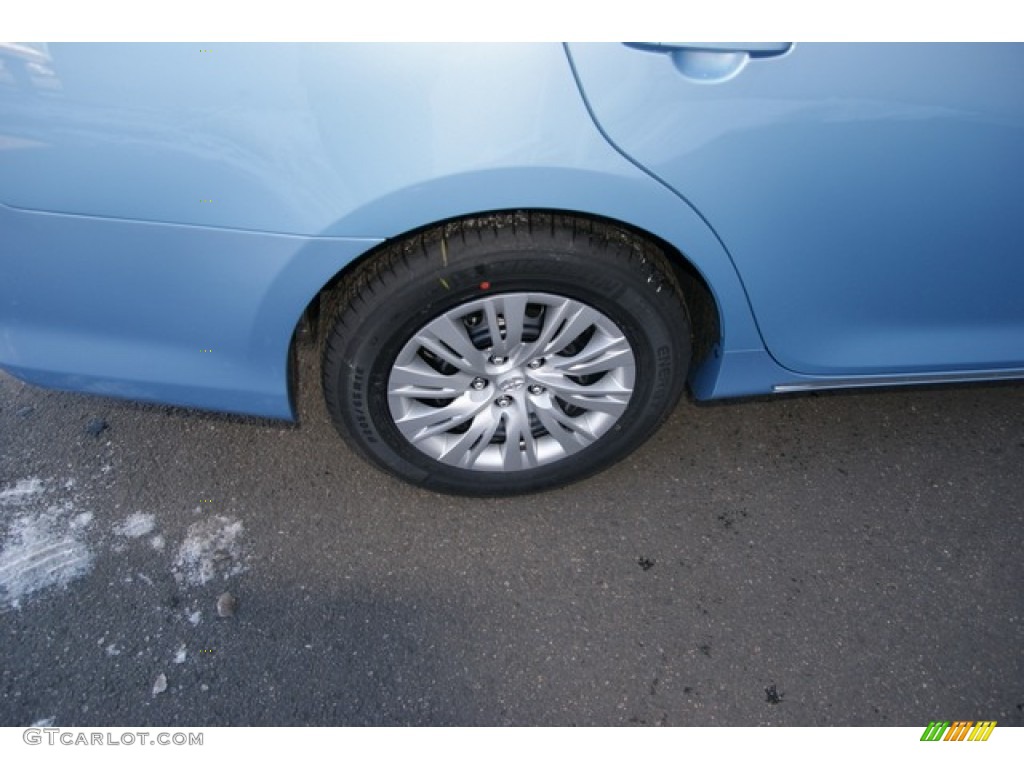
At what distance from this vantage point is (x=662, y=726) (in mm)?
1854

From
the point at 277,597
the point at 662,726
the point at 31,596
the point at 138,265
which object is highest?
the point at 138,265

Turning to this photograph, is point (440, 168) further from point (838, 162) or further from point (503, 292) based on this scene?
point (838, 162)

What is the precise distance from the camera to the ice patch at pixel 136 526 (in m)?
2.15

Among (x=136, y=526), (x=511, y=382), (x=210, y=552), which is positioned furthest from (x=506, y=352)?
(x=136, y=526)

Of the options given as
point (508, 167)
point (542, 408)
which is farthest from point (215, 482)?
point (508, 167)

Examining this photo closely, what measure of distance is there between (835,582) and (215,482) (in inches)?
65.9

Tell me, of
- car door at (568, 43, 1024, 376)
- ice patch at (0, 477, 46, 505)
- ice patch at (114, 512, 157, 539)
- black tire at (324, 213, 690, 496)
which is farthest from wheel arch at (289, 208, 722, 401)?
ice patch at (0, 477, 46, 505)

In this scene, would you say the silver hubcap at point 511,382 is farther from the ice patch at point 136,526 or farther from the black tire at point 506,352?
the ice patch at point 136,526

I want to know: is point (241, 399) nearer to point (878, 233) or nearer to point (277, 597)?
point (277, 597)

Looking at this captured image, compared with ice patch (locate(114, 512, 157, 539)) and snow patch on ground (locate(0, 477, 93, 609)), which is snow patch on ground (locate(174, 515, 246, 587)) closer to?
ice patch (locate(114, 512, 157, 539))

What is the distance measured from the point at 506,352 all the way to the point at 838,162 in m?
0.80

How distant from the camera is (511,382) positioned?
78.0 inches

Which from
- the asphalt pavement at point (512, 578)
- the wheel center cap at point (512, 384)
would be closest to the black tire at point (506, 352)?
the wheel center cap at point (512, 384)
